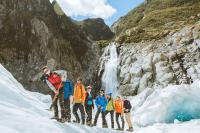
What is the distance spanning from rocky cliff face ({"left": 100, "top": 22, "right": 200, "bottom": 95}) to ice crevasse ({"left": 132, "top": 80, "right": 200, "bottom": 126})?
12.8m

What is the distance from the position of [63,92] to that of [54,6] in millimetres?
60953

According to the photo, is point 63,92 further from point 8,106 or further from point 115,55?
point 115,55

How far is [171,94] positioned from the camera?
120ft

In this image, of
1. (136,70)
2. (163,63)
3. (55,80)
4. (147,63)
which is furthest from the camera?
(136,70)

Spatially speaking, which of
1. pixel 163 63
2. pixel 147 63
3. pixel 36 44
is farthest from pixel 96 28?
pixel 163 63

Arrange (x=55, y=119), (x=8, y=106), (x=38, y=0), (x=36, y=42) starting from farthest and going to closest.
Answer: (x=38, y=0) < (x=36, y=42) < (x=55, y=119) < (x=8, y=106)

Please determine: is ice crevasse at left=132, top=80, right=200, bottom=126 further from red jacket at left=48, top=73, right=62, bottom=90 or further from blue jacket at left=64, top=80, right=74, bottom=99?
red jacket at left=48, top=73, right=62, bottom=90

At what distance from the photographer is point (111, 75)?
62656 millimetres

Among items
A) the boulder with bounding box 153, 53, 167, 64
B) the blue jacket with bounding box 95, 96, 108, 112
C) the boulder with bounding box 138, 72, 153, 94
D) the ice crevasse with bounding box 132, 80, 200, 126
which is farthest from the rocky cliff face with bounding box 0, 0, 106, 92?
→ the blue jacket with bounding box 95, 96, 108, 112

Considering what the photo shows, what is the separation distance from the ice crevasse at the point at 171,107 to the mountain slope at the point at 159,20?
2798 centimetres

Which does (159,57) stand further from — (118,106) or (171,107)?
(118,106)

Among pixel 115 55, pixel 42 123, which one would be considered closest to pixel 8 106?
pixel 42 123

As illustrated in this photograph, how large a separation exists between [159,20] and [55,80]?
7697cm

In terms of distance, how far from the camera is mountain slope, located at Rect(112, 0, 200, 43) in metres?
71.5
